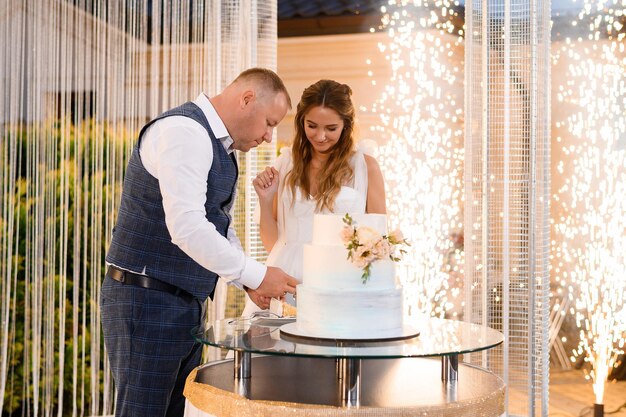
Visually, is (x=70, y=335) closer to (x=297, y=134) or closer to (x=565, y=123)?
(x=297, y=134)

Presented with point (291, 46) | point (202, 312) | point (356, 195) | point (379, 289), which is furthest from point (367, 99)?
point (379, 289)

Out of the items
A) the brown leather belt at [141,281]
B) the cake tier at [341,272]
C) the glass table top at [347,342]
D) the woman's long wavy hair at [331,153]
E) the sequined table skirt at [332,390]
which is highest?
the woman's long wavy hair at [331,153]

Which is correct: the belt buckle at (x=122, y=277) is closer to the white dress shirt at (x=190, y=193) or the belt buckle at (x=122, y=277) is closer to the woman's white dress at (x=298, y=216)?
the white dress shirt at (x=190, y=193)

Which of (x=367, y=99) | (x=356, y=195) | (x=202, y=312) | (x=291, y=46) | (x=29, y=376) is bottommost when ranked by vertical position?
(x=29, y=376)

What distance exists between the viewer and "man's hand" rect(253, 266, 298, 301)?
7.59 ft

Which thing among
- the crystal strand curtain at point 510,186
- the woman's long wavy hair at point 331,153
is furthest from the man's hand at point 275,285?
the crystal strand curtain at point 510,186

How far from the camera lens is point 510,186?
11.2ft

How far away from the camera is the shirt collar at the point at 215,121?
7.99 feet

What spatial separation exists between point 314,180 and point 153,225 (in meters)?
0.95

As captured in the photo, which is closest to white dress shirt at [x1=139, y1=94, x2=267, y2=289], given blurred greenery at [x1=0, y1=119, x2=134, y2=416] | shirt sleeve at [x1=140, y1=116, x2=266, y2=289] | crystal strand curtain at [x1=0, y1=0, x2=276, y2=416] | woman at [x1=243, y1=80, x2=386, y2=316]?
shirt sleeve at [x1=140, y1=116, x2=266, y2=289]

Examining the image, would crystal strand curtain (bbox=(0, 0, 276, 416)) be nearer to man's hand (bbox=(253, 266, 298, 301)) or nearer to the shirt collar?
the shirt collar

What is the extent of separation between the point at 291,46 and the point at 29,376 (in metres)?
2.39

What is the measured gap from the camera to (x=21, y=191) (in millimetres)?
4230

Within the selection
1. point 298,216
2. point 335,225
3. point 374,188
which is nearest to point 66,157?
point 298,216
